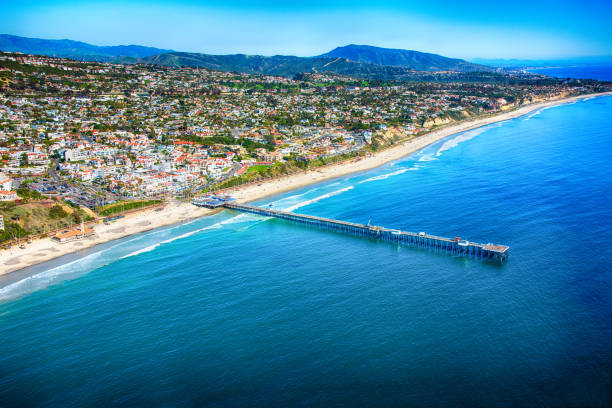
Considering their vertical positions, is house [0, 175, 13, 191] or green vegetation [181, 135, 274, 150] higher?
green vegetation [181, 135, 274, 150]

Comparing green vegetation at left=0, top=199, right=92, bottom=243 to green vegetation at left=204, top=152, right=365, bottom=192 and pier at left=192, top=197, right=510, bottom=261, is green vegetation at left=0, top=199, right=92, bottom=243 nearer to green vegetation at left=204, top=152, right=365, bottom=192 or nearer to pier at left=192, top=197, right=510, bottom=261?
pier at left=192, top=197, right=510, bottom=261

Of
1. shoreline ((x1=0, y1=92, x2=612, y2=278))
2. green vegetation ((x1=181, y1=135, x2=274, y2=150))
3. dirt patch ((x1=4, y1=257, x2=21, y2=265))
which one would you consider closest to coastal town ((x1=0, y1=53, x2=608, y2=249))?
green vegetation ((x1=181, y1=135, x2=274, y2=150))

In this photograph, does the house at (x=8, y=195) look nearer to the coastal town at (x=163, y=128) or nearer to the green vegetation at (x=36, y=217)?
the coastal town at (x=163, y=128)

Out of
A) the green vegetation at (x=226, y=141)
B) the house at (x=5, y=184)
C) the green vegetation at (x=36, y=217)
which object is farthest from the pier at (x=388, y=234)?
the green vegetation at (x=226, y=141)

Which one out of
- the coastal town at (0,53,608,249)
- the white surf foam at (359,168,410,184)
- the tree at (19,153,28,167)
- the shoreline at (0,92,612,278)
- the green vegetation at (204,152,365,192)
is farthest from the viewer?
the white surf foam at (359,168,410,184)

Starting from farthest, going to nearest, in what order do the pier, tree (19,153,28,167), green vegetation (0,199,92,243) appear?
1. tree (19,153,28,167)
2. green vegetation (0,199,92,243)
3. the pier

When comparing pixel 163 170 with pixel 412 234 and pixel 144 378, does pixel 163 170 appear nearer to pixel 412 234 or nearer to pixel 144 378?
pixel 412 234
